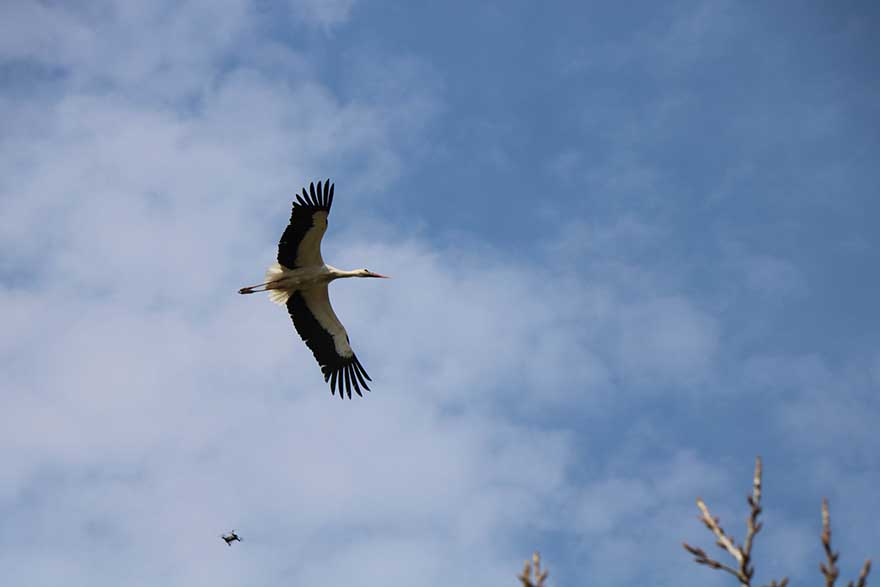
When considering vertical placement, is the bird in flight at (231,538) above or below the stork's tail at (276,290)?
below

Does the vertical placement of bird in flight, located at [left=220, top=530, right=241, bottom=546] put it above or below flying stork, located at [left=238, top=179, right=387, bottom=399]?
below

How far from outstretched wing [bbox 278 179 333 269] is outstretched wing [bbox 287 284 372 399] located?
3.32 ft

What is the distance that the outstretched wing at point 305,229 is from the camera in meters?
20.9

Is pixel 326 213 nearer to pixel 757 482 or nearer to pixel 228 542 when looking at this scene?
pixel 228 542

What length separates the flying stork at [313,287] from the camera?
20984 mm

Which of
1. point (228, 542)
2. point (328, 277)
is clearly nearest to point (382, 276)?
point (328, 277)

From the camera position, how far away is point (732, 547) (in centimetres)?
531

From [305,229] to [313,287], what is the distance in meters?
1.69

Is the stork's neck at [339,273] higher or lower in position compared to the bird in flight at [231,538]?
higher

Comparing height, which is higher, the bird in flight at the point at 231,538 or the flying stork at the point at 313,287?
the flying stork at the point at 313,287

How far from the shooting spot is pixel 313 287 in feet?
73.1

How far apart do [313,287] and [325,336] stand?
122 cm

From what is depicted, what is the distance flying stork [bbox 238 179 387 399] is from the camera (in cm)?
2098

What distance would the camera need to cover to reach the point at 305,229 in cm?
2109
